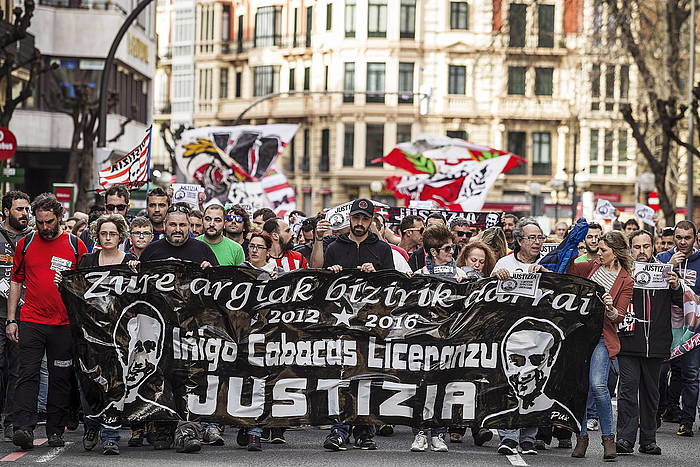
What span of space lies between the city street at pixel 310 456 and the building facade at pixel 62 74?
24715mm

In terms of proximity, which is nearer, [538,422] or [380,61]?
[538,422]

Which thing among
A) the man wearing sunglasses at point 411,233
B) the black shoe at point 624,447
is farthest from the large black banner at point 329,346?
the man wearing sunglasses at point 411,233

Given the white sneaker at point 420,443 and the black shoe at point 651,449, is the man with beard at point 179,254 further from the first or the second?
the black shoe at point 651,449

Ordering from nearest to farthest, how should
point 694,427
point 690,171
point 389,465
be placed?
1. point 389,465
2. point 694,427
3. point 690,171

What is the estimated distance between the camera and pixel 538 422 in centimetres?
1133

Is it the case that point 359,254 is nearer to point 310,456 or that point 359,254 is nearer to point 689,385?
point 310,456

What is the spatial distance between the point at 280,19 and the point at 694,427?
59414 millimetres

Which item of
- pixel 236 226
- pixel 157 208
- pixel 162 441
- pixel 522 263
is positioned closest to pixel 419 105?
pixel 236 226

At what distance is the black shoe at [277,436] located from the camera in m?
11.7

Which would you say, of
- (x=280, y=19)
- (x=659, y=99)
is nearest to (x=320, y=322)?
(x=659, y=99)

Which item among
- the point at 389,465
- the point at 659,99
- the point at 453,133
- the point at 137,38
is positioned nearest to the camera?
the point at 389,465

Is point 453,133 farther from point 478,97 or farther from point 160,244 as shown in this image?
point 160,244

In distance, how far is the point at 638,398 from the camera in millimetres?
12008

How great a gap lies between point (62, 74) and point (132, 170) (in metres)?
20.4
